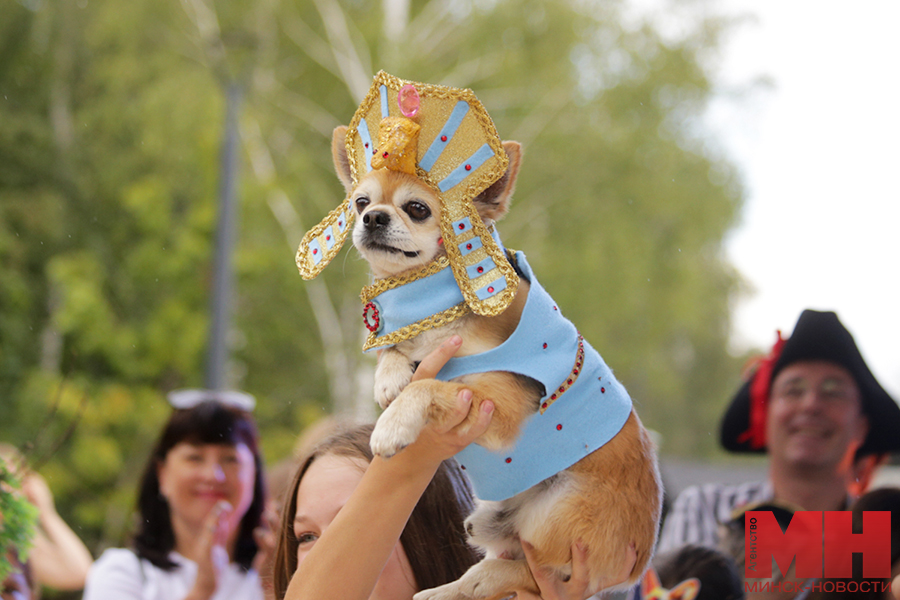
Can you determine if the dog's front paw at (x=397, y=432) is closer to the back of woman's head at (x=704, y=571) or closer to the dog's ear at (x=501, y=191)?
the dog's ear at (x=501, y=191)

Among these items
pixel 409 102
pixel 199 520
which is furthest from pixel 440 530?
pixel 199 520

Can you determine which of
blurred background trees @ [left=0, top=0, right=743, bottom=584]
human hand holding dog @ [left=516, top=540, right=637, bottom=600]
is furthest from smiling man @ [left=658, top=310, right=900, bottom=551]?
human hand holding dog @ [left=516, top=540, right=637, bottom=600]

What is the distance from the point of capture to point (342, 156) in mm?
1166

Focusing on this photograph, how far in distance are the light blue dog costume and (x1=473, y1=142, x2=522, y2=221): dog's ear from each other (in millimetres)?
112

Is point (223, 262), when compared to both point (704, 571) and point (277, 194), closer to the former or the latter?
point (277, 194)

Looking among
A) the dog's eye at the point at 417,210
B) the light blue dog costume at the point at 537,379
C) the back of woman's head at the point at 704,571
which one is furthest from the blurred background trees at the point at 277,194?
the dog's eye at the point at 417,210

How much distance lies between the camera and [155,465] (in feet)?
7.73

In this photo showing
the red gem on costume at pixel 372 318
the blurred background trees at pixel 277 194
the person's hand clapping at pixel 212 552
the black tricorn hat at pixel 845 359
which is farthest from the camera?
the blurred background trees at pixel 277 194

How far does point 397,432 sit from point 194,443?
1460 mm

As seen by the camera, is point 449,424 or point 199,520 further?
point 199,520

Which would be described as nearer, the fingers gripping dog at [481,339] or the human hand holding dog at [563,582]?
the fingers gripping dog at [481,339]

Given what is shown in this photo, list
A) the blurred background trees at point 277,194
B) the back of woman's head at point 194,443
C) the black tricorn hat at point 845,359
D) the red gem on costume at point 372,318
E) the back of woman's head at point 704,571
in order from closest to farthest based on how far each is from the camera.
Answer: the red gem on costume at point 372,318, the back of woman's head at point 704,571, the black tricorn hat at point 845,359, the back of woman's head at point 194,443, the blurred background trees at point 277,194

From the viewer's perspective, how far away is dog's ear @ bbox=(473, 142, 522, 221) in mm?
1094

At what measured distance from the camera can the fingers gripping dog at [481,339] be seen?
1020mm
